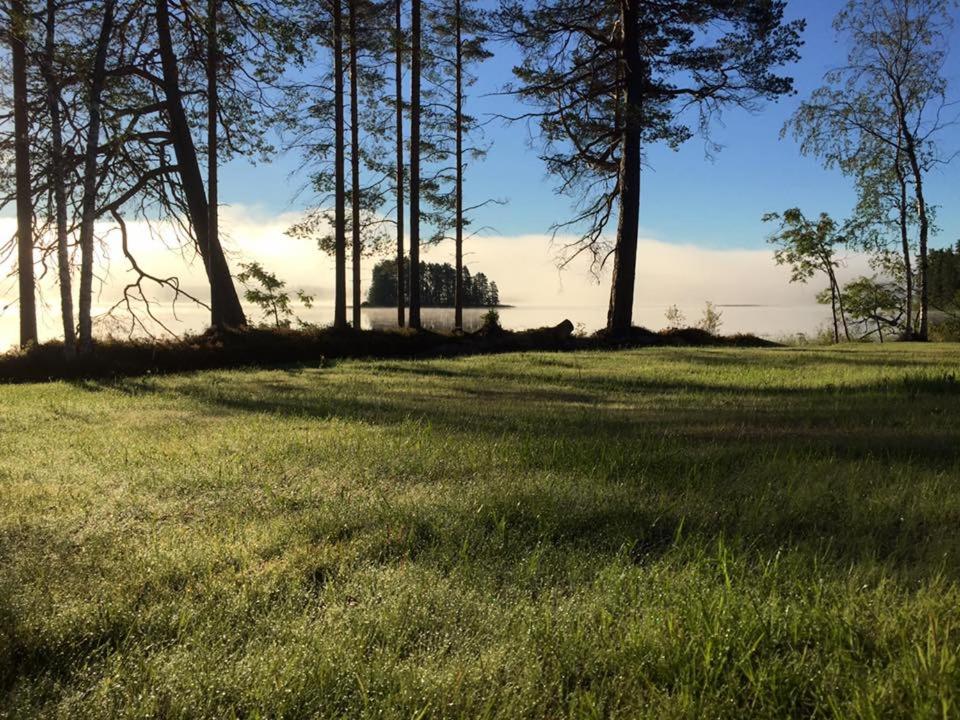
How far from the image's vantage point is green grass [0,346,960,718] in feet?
6.36

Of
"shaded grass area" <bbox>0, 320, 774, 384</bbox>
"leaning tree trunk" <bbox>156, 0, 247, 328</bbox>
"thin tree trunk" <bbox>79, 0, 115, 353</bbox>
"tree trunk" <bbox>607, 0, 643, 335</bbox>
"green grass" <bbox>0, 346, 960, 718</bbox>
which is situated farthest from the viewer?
"tree trunk" <bbox>607, 0, 643, 335</bbox>

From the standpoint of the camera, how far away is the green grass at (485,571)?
76.4 inches

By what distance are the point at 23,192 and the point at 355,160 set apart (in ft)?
27.4

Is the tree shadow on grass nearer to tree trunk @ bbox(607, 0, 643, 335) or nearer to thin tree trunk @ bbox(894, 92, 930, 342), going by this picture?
tree trunk @ bbox(607, 0, 643, 335)

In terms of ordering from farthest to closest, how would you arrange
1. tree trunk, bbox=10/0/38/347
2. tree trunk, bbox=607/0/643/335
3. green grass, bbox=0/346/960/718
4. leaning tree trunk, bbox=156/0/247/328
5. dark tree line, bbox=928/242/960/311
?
dark tree line, bbox=928/242/960/311, tree trunk, bbox=607/0/643/335, leaning tree trunk, bbox=156/0/247/328, tree trunk, bbox=10/0/38/347, green grass, bbox=0/346/960/718

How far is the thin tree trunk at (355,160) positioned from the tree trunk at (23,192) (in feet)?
25.8

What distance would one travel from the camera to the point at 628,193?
1959cm

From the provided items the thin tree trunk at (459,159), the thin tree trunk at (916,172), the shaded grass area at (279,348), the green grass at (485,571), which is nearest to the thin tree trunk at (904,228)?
the thin tree trunk at (916,172)

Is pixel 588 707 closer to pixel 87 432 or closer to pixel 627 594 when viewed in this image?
pixel 627 594

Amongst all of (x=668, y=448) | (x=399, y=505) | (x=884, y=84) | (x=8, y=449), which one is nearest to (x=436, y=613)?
(x=399, y=505)

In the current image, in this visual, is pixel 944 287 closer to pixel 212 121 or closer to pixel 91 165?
pixel 212 121

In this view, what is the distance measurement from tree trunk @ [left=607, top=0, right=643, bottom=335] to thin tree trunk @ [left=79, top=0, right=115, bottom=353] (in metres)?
13.0

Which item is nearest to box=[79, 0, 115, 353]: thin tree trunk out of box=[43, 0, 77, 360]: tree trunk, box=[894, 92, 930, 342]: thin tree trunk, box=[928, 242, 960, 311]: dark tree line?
box=[43, 0, 77, 360]: tree trunk

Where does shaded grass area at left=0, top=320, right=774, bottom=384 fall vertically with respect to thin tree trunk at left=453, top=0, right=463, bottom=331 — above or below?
below
